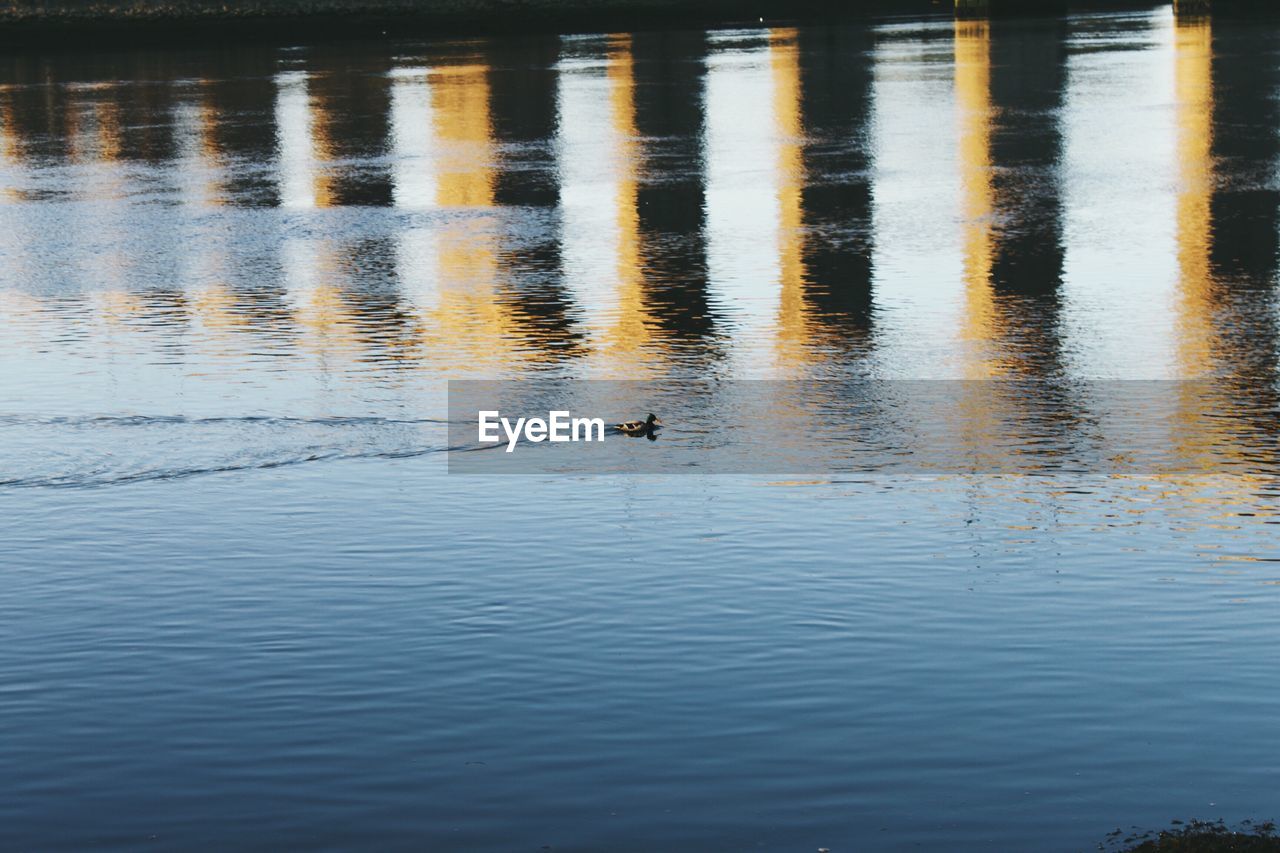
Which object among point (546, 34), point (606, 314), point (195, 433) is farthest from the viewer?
point (546, 34)

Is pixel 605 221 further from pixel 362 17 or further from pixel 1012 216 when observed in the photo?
pixel 362 17

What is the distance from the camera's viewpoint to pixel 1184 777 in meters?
7.16

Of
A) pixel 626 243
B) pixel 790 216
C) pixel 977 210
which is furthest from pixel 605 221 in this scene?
pixel 977 210

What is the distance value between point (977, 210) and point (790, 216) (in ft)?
6.20

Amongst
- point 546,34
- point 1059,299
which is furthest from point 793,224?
point 546,34

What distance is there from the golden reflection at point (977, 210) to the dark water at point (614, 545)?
0.33 feet

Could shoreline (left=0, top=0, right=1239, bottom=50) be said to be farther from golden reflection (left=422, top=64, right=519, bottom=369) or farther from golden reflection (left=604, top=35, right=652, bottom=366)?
golden reflection (left=422, top=64, right=519, bottom=369)

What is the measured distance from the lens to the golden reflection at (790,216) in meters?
15.6

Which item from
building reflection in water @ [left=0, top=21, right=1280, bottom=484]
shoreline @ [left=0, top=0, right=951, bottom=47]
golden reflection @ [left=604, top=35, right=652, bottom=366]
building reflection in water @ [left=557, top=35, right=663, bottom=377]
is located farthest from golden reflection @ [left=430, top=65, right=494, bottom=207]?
shoreline @ [left=0, top=0, right=951, bottom=47]

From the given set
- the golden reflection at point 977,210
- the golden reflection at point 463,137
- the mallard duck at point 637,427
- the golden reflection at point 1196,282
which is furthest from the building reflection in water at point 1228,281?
the golden reflection at point 463,137

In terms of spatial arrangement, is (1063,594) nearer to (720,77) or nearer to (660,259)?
(660,259)

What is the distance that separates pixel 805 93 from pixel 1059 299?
932 inches

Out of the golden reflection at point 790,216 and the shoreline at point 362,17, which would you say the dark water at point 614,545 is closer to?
the golden reflection at point 790,216

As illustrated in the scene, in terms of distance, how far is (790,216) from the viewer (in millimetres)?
22281
